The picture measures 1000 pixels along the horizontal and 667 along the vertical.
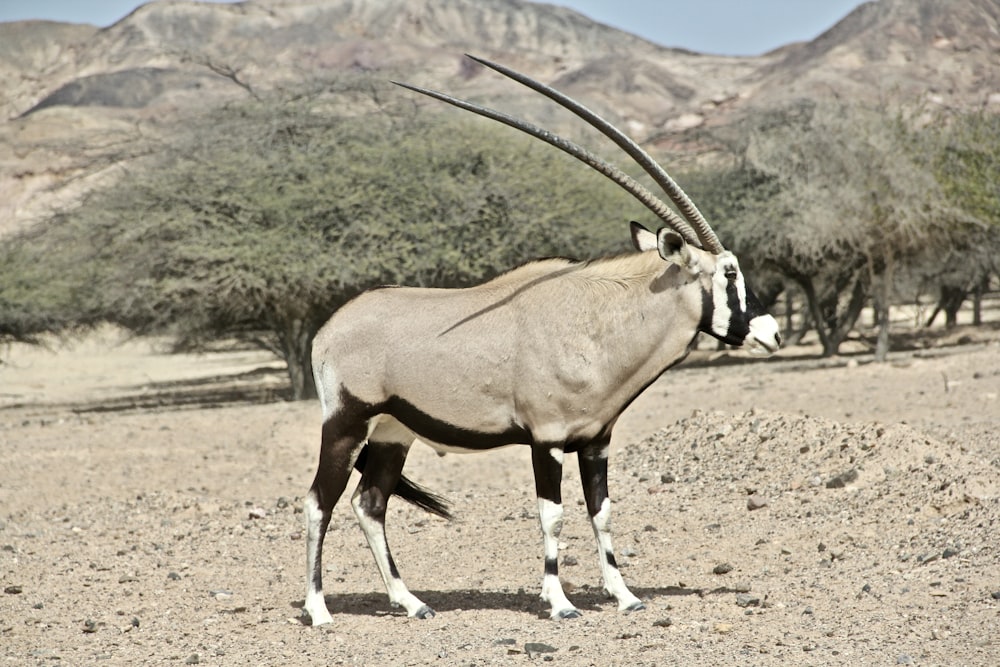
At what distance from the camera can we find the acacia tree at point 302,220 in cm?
2303

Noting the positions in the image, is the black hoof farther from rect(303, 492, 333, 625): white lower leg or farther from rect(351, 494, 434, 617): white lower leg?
rect(303, 492, 333, 625): white lower leg

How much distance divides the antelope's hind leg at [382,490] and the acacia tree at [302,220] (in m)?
15.7

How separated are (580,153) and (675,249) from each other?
704 mm

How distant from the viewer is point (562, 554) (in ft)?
25.8

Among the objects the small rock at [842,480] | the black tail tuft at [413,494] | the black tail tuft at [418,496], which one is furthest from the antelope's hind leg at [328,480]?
the small rock at [842,480]

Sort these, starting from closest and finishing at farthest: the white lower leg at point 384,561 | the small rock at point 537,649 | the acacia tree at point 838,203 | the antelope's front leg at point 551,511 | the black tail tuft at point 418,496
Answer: the small rock at point 537,649 < the antelope's front leg at point 551,511 < the white lower leg at point 384,561 < the black tail tuft at point 418,496 < the acacia tree at point 838,203

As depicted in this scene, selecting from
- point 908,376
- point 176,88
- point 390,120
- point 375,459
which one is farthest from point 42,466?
point 176,88

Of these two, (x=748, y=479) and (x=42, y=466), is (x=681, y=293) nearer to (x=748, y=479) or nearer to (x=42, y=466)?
(x=748, y=479)

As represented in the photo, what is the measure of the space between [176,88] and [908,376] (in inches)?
3374

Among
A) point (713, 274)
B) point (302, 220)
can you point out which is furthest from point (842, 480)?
point (302, 220)

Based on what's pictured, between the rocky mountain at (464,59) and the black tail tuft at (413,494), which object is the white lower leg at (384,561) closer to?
the black tail tuft at (413,494)

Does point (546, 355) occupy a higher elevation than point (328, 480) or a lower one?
higher

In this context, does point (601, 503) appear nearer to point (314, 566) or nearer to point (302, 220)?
point (314, 566)

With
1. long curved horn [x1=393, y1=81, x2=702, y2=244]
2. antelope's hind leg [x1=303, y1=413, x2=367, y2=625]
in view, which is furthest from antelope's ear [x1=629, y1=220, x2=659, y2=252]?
antelope's hind leg [x1=303, y1=413, x2=367, y2=625]
